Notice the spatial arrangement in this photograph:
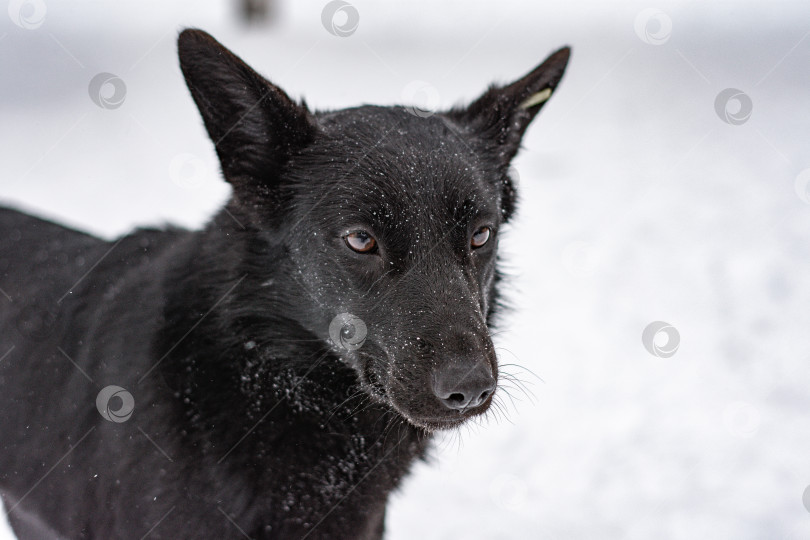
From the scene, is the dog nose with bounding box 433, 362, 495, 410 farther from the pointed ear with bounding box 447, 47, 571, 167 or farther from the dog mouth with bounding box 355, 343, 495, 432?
the pointed ear with bounding box 447, 47, 571, 167

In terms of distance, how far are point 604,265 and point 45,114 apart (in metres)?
7.90

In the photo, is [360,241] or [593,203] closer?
[360,241]

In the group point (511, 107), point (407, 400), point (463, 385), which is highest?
point (511, 107)

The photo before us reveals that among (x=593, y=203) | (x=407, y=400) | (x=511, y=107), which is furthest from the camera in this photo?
(x=593, y=203)

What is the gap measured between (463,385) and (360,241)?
0.63 m

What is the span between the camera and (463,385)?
196 centimetres

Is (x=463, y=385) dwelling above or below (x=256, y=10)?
below

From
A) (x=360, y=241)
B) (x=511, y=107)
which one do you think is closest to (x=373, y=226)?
(x=360, y=241)

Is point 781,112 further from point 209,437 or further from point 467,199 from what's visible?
point 209,437

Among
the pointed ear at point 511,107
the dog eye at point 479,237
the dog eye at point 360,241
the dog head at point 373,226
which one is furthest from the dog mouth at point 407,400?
the pointed ear at point 511,107

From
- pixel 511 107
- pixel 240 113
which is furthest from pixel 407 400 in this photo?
pixel 511 107

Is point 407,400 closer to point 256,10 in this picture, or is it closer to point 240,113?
point 240,113

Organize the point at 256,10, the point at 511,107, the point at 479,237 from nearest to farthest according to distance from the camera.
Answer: the point at 479,237, the point at 511,107, the point at 256,10

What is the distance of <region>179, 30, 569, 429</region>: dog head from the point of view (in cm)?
210
